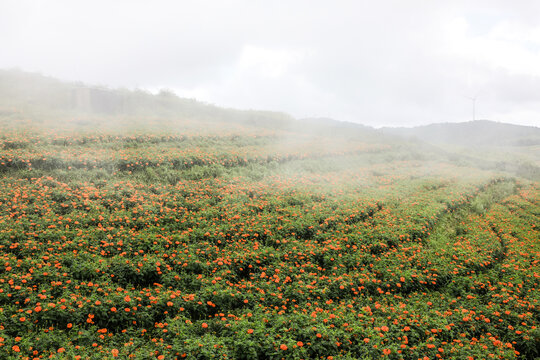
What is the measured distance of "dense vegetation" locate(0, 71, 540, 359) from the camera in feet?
15.5

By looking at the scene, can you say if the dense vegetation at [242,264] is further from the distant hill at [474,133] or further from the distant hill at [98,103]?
the distant hill at [474,133]

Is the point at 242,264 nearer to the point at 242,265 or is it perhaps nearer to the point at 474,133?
the point at 242,265

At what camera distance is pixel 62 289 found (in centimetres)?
538

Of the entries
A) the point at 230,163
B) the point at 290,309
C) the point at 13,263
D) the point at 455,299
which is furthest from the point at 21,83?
the point at 455,299

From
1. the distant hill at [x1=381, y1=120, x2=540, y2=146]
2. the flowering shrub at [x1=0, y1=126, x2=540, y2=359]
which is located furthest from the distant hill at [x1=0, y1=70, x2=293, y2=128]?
the distant hill at [x1=381, y1=120, x2=540, y2=146]

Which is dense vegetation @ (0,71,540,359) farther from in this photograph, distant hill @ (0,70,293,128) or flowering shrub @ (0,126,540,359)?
distant hill @ (0,70,293,128)

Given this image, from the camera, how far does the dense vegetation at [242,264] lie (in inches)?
187

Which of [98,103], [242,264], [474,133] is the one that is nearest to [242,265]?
[242,264]

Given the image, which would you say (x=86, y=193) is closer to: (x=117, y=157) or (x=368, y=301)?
(x=117, y=157)

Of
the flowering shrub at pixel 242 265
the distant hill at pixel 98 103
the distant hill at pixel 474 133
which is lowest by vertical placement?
the flowering shrub at pixel 242 265

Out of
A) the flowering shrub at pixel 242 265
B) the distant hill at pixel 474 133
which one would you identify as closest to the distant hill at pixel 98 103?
the flowering shrub at pixel 242 265

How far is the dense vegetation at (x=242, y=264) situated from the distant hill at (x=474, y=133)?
6239cm

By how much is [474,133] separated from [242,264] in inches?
3716

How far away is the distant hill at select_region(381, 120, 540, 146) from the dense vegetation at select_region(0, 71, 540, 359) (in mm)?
62388
